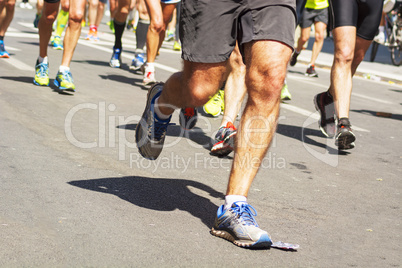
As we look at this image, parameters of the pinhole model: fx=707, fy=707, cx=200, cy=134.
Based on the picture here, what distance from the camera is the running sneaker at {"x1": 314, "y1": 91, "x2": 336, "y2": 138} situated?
19.7 feet

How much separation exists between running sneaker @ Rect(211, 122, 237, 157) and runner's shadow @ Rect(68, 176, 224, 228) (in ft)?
2.34

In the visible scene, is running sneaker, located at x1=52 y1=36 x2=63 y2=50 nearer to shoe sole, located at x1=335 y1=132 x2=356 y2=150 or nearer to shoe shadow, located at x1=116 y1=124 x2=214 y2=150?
shoe shadow, located at x1=116 y1=124 x2=214 y2=150

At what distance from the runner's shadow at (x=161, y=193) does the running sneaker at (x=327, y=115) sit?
2.20 metres

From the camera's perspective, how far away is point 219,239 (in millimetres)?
3158

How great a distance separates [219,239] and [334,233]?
593 millimetres

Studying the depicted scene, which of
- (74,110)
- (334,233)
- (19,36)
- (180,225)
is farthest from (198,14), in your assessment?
(19,36)

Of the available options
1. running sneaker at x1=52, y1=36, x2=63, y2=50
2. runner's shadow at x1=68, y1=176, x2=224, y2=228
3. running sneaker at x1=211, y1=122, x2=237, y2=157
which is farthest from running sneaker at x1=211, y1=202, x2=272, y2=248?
running sneaker at x1=52, y1=36, x2=63, y2=50

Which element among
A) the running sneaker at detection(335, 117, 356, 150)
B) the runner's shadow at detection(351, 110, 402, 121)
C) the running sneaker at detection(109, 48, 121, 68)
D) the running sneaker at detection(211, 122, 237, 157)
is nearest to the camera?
the running sneaker at detection(211, 122, 237, 157)

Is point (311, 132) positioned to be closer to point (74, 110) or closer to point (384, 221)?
point (74, 110)

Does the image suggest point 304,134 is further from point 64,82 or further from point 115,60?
point 115,60

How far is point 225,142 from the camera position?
15.9 ft

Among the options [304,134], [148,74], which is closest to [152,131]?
[304,134]

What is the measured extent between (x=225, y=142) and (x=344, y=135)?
1128 mm

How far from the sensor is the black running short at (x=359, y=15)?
18.4ft
